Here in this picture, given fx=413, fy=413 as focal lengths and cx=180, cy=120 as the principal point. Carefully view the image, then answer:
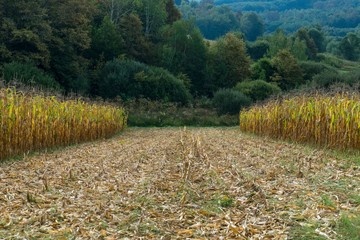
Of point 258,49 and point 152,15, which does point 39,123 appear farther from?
point 258,49

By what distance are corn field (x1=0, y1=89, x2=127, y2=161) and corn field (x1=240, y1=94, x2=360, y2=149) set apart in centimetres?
810

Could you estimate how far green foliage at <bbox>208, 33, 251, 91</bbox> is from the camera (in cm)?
5379

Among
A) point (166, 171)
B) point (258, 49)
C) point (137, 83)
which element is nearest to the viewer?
point (166, 171)

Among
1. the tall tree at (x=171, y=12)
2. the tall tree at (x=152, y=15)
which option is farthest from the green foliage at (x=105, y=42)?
the tall tree at (x=171, y=12)

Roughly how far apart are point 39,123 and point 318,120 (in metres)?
8.57

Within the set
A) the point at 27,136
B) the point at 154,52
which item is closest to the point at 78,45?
the point at 154,52

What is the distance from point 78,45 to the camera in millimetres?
39688

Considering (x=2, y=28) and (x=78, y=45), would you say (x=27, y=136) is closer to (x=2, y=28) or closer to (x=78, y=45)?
(x=2, y=28)

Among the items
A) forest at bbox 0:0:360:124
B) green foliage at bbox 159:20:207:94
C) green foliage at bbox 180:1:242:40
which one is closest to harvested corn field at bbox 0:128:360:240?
forest at bbox 0:0:360:124

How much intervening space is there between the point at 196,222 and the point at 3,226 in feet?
7.48

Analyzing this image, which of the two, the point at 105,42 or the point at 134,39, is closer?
the point at 105,42

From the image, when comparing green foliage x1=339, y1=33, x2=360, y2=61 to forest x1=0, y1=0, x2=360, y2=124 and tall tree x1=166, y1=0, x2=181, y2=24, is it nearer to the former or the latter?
forest x1=0, y1=0, x2=360, y2=124

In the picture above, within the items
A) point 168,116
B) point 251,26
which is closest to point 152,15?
point 168,116

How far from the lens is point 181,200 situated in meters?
5.82
